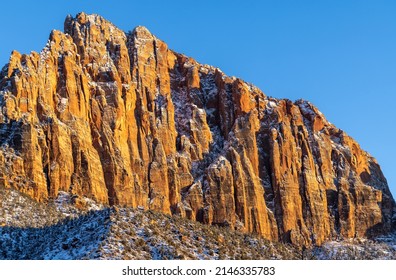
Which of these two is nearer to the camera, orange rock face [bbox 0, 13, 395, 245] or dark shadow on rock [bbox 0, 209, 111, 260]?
dark shadow on rock [bbox 0, 209, 111, 260]

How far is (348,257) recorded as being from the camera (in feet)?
572

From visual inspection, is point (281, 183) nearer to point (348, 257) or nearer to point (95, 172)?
point (348, 257)

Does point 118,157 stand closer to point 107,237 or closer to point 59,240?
point 59,240

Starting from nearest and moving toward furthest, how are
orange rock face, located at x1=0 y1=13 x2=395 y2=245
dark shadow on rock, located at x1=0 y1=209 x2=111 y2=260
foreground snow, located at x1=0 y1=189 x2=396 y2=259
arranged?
dark shadow on rock, located at x1=0 y1=209 x2=111 y2=260 < foreground snow, located at x1=0 y1=189 x2=396 y2=259 < orange rock face, located at x1=0 y1=13 x2=395 y2=245

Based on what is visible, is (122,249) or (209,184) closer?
(122,249)

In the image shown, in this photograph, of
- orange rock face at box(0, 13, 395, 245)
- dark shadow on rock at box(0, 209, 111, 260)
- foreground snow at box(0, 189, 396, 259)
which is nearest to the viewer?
dark shadow on rock at box(0, 209, 111, 260)

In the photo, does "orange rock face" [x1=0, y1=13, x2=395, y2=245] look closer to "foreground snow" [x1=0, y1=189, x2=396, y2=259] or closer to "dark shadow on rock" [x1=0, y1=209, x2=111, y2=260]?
"foreground snow" [x1=0, y1=189, x2=396, y2=259]

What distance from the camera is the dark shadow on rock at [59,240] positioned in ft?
329

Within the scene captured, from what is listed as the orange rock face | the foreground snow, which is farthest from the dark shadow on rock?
the orange rock face

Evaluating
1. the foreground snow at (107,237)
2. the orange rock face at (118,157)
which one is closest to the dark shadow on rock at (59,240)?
the foreground snow at (107,237)

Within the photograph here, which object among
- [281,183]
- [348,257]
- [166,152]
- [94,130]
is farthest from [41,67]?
[348,257]

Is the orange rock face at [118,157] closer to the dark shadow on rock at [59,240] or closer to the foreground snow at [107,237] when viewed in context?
the foreground snow at [107,237]

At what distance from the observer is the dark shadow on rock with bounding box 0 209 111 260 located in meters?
100

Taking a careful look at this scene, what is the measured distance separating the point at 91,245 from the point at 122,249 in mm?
3727
